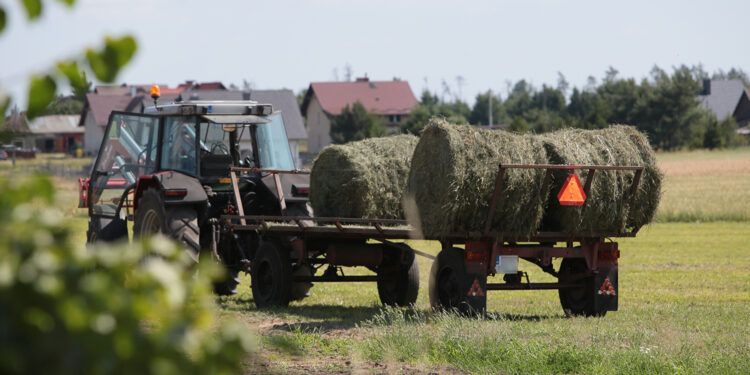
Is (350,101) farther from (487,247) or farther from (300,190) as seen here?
(487,247)

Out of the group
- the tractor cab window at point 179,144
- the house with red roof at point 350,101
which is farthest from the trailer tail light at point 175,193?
the house with red roof at point 350,101

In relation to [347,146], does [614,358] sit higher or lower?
lower

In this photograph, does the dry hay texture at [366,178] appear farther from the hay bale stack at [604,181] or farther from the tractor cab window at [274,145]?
the hay bale stack at [604,181]

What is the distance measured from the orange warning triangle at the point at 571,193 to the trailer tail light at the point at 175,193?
4.21m

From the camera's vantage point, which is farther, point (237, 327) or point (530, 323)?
point (530, 323)

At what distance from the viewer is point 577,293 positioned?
35.1 feet

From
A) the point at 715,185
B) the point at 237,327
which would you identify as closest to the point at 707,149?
the point at 715,185

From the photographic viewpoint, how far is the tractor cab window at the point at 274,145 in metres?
12.6

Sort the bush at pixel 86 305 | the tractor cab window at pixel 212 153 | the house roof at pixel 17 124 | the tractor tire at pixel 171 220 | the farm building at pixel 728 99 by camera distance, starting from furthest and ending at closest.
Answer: the farm building at pixel 728 99 → the tractor cab window at pixel 212 153 → the tractor tire at pixel 171 220 → the house roof at pixel 17 124 → the bush at pixel 86 305

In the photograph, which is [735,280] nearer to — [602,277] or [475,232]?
[602,277]

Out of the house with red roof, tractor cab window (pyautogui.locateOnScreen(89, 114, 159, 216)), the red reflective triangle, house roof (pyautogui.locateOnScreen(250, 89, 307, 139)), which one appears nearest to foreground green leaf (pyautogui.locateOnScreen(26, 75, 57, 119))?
the red reflective triangle

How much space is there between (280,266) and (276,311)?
54 cm

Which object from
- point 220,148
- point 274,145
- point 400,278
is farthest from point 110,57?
point 274,145

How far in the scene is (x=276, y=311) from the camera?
1073 cm
